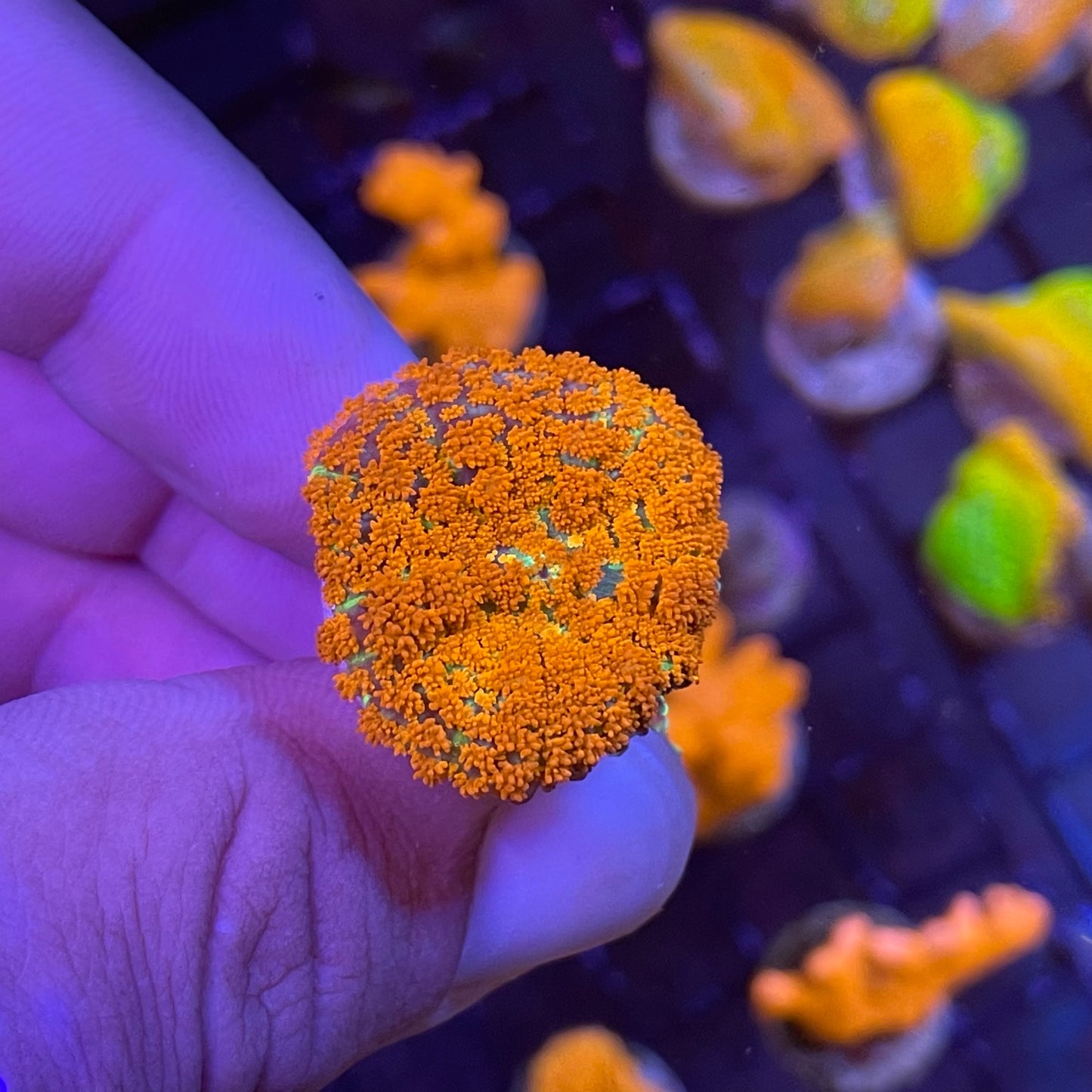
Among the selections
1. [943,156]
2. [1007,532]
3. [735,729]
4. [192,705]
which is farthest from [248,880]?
[943,156]

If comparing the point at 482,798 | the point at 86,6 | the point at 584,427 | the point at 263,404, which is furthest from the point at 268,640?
the point at 86,6

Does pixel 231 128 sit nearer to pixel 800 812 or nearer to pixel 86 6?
pixel 86 6

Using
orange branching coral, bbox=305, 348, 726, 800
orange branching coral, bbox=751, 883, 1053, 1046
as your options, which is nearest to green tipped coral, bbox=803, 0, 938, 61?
orange branching coral, bbox=305, 348, 726, 800

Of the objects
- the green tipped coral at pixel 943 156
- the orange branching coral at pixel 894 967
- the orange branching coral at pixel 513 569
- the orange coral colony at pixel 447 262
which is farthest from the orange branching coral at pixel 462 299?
the orange branching coral at pixel 894 967

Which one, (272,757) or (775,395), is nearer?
(272,757)

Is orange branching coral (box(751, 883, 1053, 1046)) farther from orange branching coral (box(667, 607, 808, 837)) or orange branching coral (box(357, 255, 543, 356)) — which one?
orange branching coral (box(357, 255, 543, 356))

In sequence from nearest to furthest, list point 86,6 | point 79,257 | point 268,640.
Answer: point 79,257
point 268,640
point 86,6

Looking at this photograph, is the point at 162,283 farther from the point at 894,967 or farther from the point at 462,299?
the point at 894,967
